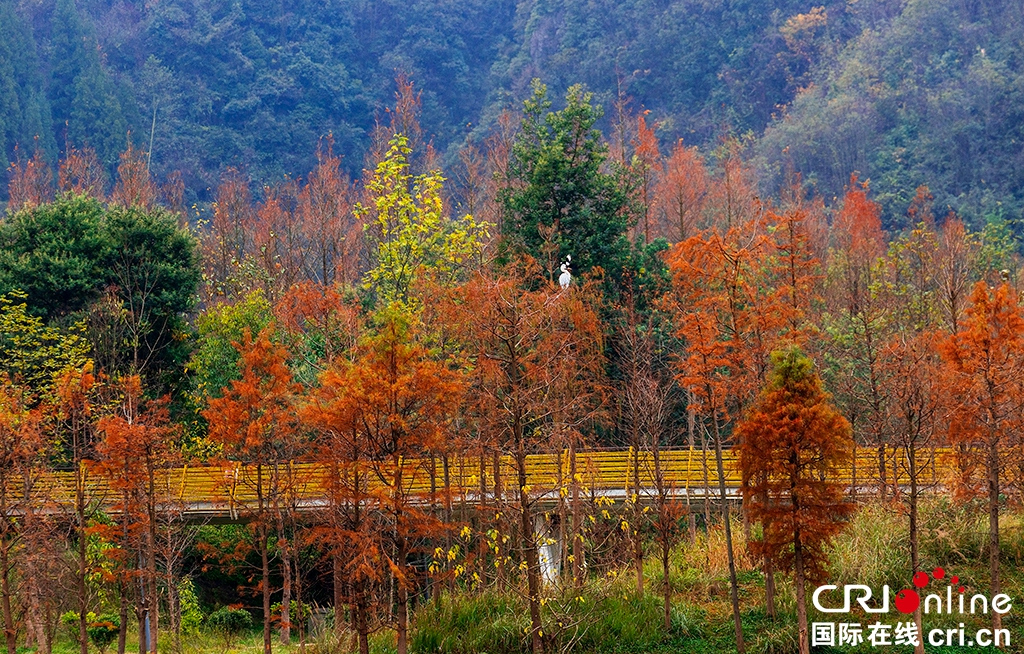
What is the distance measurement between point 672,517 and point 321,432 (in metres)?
6.70

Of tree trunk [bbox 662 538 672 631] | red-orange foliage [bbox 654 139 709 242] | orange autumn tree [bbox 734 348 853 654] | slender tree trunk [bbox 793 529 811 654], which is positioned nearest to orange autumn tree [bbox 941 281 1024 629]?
orange autumn tree [bbox 734 348 853 654]

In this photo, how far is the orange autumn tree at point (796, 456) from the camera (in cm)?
1664

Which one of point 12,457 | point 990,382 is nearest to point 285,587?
point 12,457

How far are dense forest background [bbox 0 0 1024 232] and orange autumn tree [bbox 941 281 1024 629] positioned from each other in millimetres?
39336

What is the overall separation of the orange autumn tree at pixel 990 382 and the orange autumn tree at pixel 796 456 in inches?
99.7

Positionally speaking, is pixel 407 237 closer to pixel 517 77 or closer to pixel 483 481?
pixel 483 481

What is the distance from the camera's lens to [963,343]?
60.0ft

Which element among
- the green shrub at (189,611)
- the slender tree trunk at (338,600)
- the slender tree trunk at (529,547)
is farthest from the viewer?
the green shrub at (189,611)

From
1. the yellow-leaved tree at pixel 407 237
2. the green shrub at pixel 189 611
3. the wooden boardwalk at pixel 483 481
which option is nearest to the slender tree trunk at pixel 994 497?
the wooden boardwalk at pixel 483 481

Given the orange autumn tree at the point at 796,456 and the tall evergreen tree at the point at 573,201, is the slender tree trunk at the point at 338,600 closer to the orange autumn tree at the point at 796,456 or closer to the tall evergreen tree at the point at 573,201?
the orange autumn tree at the point at 796,456

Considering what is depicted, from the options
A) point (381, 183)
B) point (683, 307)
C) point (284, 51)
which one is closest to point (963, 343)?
point (683, 307)

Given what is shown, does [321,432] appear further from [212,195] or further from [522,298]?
[212,195]

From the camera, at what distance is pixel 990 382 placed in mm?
17734

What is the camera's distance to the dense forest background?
59688 millimetres
